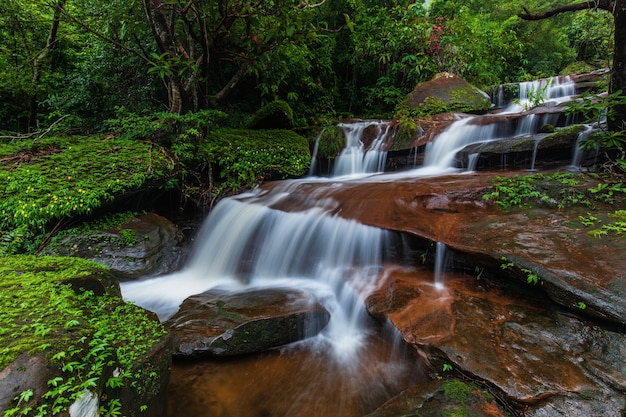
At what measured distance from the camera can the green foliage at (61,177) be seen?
3.98 meters

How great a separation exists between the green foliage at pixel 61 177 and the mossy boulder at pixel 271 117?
8.42 feet

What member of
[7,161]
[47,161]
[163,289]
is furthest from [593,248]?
[7,161]

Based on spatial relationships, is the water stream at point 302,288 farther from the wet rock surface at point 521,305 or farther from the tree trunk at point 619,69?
the tree trunk at point 619,69

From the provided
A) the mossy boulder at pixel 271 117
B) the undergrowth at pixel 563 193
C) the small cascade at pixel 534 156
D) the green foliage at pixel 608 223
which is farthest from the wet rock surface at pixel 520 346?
the mossy boulder at pixel 271 117

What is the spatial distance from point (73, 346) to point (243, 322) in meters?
1.65

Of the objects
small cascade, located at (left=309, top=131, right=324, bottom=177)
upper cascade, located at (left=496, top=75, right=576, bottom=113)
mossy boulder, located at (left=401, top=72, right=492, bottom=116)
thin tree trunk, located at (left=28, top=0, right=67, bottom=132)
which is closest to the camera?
thin tree trunk, located at (left=28, top=0, right=67, bottom=132)

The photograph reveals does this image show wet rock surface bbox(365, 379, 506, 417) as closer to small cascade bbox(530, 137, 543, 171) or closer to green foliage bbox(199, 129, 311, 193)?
small cascade bbox(530, 137, 543, 171)

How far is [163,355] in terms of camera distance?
203 cm

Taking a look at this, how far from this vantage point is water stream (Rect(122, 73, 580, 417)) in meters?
2.54

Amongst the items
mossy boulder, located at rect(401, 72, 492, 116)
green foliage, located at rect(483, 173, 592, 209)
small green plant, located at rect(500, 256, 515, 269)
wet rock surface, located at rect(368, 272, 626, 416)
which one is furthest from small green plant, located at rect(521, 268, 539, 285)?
mossy boulder, located at rect(401, 72, 492, 116)

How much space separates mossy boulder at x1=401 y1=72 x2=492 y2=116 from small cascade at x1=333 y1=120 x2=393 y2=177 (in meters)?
1.80

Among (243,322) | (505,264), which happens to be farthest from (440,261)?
(243,322)

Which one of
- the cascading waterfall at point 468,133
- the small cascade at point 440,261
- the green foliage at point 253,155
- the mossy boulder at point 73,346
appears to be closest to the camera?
the mossy boulder at point 73,346

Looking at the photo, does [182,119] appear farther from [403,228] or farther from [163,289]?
[403,228]
